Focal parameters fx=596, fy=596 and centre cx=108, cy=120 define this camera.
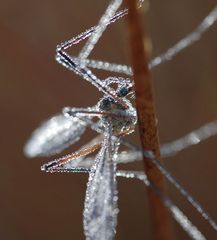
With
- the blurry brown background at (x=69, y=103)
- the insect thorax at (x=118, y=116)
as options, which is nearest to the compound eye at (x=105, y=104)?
the insect thorax at (x=118, y=116)

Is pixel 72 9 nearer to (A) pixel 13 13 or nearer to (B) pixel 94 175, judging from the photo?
(A) pixel 13 13

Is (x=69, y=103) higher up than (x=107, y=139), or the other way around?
(x=69, y=103)

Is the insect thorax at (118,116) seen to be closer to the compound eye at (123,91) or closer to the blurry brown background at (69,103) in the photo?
the compound eye at (123,91)

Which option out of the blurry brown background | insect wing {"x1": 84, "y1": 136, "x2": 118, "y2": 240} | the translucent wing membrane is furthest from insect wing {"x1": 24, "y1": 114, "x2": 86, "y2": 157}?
the blurry brown background

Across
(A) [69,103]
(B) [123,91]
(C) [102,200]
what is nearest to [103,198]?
(C) [102,200]

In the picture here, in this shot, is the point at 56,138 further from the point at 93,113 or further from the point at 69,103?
the point at 69,103

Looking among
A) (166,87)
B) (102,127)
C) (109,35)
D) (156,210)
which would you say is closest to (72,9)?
(109,35)
